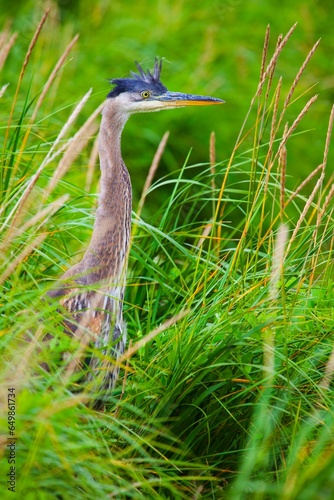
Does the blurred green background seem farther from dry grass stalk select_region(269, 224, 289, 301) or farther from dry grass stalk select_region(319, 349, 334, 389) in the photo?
dry grass stalk select_region(319, 349, 334, 389)

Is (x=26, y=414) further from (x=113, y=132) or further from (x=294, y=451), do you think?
A: (x=113, y=132)

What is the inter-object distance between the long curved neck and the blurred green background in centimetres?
187

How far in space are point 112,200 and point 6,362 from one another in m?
1.07

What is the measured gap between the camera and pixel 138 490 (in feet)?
9.83

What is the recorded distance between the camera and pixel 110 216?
12.4 ft

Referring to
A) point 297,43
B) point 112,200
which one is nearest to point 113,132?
point 112,200

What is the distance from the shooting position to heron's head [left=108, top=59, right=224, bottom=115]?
4.06m

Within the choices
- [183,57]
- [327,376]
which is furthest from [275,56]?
[183,57]

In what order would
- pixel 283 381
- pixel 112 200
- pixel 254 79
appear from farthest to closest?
1. pixel 254 79
2. pixel 112 200
3. pixel 283 381

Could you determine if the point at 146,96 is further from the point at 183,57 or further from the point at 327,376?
the point at 183,57

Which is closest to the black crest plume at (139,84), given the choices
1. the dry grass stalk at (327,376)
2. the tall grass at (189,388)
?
the tall grass at (189,388)

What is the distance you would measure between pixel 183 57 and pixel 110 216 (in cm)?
375

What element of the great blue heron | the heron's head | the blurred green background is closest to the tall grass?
the great blue heron

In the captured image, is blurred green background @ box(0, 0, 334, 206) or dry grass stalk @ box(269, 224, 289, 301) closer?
dry grass stalk @ box(269, 224, 289, 301)
